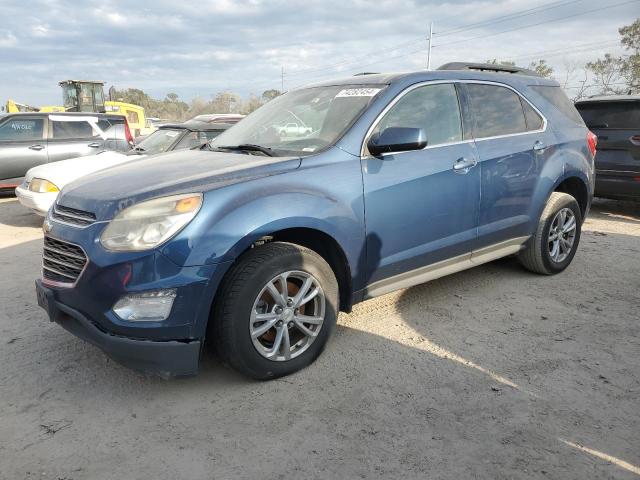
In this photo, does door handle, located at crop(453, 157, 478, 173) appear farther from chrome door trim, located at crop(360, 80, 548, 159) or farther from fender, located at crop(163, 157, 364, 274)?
fender, located at crop(163, 157, 364, 274)

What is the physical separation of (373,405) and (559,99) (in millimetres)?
3499

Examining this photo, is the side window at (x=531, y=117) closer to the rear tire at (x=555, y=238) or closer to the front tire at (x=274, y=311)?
the rear tire at (x=555, y=238)

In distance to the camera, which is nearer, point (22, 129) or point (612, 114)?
point (612, 114)

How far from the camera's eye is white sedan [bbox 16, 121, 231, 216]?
253 inches

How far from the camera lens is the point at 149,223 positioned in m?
2.54

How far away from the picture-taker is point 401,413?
2.62 m

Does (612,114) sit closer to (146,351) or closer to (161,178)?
(161,178)

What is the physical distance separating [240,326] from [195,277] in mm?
371

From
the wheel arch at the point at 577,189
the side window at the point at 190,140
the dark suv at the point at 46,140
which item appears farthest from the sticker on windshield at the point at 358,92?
the dark suv at the point at 46,140

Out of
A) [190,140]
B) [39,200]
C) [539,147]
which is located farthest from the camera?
[190,140]

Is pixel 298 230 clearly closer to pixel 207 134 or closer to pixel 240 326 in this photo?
pixel 240 326

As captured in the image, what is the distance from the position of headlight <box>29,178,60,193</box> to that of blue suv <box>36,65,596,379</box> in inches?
138

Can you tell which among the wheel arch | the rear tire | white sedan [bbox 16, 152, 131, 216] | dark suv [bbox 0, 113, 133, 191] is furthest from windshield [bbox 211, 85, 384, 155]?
dark suv [bbox 0, 113, 133, 191]

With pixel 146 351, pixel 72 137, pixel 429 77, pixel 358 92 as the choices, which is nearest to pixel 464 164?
pixel 429 77
